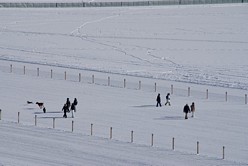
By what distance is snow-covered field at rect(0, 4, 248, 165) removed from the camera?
26.1m

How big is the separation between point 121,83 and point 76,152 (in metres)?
13.9

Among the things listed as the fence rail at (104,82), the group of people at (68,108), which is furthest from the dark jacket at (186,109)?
the group of people at (68,108)

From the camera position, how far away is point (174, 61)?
1892 inches

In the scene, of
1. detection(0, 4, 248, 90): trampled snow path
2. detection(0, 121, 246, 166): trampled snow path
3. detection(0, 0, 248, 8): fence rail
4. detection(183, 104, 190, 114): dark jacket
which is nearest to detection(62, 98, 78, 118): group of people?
detection(0, 121, 246, 166): trampled snow path

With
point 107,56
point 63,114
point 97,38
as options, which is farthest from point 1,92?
point 97,38

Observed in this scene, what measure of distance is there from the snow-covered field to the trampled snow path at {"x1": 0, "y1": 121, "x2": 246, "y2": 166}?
0.10 feet

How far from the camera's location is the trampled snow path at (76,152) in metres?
24.5

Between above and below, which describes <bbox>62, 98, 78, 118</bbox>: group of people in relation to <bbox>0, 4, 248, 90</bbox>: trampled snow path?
below

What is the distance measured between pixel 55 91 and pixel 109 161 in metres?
12.4

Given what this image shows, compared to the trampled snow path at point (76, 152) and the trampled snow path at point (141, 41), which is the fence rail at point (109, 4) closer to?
the trampled snow path at point (141, 41)

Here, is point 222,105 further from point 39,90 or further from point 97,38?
point 97,38

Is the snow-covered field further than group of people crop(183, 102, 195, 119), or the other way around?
group of people crop(183, 102, 195, 119)

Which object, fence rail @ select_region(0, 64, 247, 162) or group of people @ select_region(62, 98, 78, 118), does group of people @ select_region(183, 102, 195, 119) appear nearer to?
fence rail @ select_region(0, 64, 247, 162)

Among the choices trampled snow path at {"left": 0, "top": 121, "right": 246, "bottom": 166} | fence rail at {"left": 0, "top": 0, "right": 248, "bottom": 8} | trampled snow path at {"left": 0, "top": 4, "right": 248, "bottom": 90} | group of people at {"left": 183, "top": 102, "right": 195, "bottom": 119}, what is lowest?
trampled snow path at {"left": 0, "top": 121, "right": 246, "bottom": 166}
